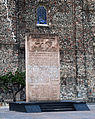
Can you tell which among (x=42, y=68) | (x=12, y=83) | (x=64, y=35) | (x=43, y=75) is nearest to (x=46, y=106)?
(x=43, y=75)

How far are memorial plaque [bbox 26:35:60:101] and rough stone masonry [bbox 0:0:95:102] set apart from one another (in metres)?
12.3

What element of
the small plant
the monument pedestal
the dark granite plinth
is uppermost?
the monument pedestal

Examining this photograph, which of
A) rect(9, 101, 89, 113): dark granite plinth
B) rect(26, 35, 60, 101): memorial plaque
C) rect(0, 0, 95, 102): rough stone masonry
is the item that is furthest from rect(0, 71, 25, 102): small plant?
rect(26, 35, 60, 101): memorial plaque

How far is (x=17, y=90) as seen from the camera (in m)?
29.0

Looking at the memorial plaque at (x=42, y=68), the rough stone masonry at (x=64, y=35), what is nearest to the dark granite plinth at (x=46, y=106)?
the memorial plaque at (x=42, y=68)

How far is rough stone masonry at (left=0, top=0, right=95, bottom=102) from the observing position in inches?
1185

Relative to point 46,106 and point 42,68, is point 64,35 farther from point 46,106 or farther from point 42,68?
point 46,106

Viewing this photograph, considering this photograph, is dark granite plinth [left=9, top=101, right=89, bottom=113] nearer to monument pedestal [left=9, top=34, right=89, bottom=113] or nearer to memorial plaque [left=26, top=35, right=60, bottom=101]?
monument pedestal [left=9, top=34, right=89, bottom=113]

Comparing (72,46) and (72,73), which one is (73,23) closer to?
(72,46)

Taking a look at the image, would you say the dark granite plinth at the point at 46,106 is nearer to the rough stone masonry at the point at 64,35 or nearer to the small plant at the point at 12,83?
the small plant at the point at 12,83

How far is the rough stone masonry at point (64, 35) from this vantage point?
30094 millimetres

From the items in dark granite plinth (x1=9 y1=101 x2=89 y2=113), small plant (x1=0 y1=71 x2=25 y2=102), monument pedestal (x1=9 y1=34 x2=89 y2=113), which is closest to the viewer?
dark granite plinth (x1=9 y1=101 x2=89 y2=113)

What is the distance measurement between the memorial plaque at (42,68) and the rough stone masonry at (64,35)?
12306 millimetres

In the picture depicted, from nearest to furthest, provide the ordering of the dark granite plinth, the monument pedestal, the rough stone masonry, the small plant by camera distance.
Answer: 1. the dark granite plinth
2. the monument pedestal
3. the small plant
4. the rough stone masonry
